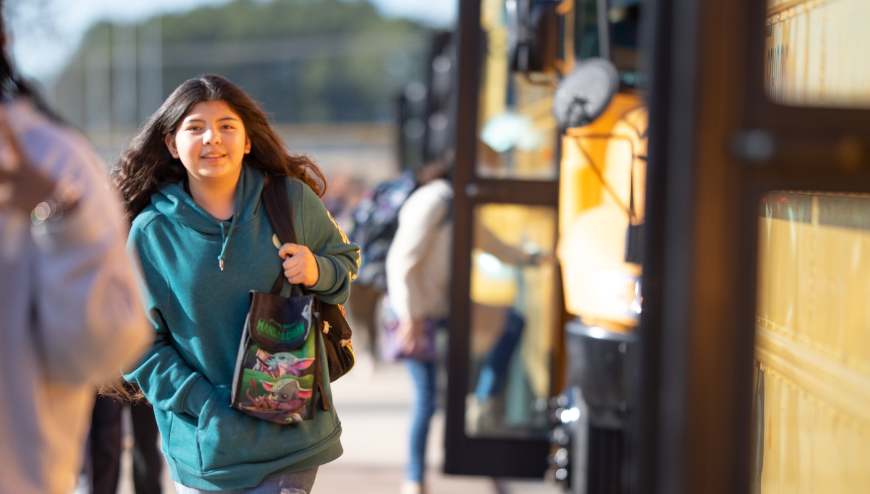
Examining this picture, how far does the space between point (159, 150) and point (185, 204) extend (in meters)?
0.20

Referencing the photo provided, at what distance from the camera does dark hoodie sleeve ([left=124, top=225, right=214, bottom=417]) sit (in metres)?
1.92

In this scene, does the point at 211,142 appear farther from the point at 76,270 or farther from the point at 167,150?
the point at 76,270

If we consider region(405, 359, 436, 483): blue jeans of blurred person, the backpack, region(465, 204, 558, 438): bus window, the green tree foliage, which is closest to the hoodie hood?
region(465, 204, 558, 438): bus window

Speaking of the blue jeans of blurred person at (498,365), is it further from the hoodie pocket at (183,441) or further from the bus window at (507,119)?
the hoodie pocket at (183,441)

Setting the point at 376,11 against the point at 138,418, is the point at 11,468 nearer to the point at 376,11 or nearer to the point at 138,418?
the point at 138,418

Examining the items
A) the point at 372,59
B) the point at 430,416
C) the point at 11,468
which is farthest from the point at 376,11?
the point at 11,468

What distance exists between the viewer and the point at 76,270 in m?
1.13

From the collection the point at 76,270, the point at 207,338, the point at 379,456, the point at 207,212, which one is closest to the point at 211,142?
the point at 207,212

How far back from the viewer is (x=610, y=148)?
304cm

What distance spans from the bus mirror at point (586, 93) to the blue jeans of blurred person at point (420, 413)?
61.6 inches

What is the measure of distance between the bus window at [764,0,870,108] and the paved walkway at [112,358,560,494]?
9.84ft

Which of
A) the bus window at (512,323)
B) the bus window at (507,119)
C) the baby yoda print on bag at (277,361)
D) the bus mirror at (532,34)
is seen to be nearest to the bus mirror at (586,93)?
the bus mirror at (532,34)

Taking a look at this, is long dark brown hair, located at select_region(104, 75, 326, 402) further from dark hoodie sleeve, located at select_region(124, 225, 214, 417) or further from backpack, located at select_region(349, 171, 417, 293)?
backpack, located at select_region(349, 171, 417, 293)

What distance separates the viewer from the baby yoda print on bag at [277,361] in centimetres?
189
